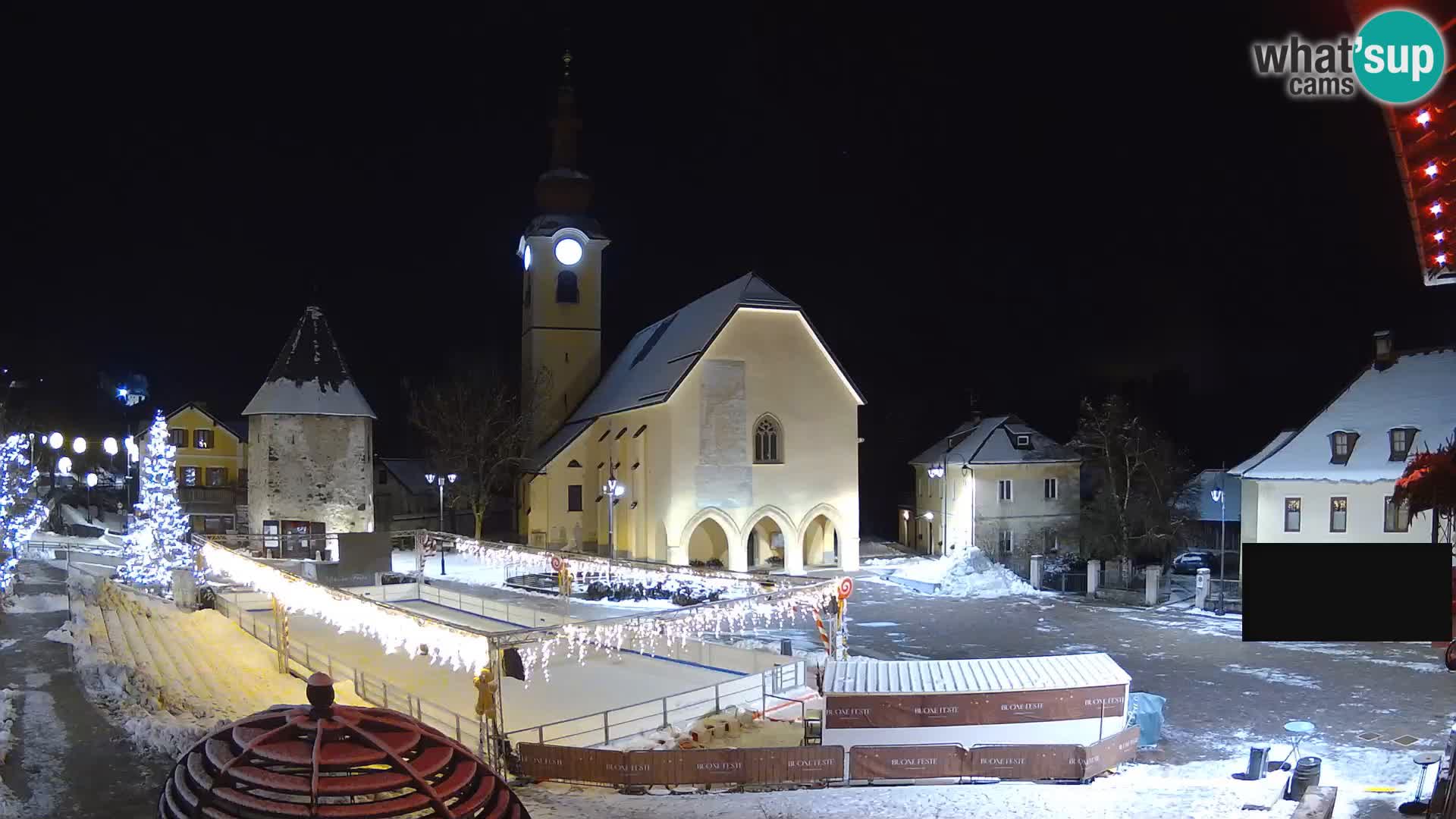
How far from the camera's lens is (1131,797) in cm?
1257

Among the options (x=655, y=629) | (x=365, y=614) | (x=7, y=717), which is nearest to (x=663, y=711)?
(x=655, y=629)

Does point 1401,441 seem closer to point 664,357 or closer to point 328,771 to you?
point 664,357

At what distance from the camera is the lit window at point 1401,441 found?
30.0 meters

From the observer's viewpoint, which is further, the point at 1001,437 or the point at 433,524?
the point at 433,524

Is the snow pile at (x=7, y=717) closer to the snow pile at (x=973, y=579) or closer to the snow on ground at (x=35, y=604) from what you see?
the snow on ground at (x=35, y=604)

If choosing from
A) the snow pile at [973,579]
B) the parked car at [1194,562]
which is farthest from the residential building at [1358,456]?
the parked car at [1194,562]

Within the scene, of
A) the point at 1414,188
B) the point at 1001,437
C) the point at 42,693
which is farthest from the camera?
the point at 1001,437

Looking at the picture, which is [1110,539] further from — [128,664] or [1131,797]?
[128,664]

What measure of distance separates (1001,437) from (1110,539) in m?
7.62

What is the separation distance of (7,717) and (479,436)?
1353 inches

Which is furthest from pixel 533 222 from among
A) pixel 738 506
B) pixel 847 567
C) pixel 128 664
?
pixel 128 664

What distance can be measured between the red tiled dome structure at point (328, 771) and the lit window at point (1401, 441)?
34.0 m

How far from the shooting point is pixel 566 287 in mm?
50281

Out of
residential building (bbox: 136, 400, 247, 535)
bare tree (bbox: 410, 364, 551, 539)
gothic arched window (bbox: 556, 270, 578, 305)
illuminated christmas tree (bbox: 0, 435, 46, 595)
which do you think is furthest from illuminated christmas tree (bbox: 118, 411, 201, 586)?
residential building (bbox: 136, 400, 247, 535)
